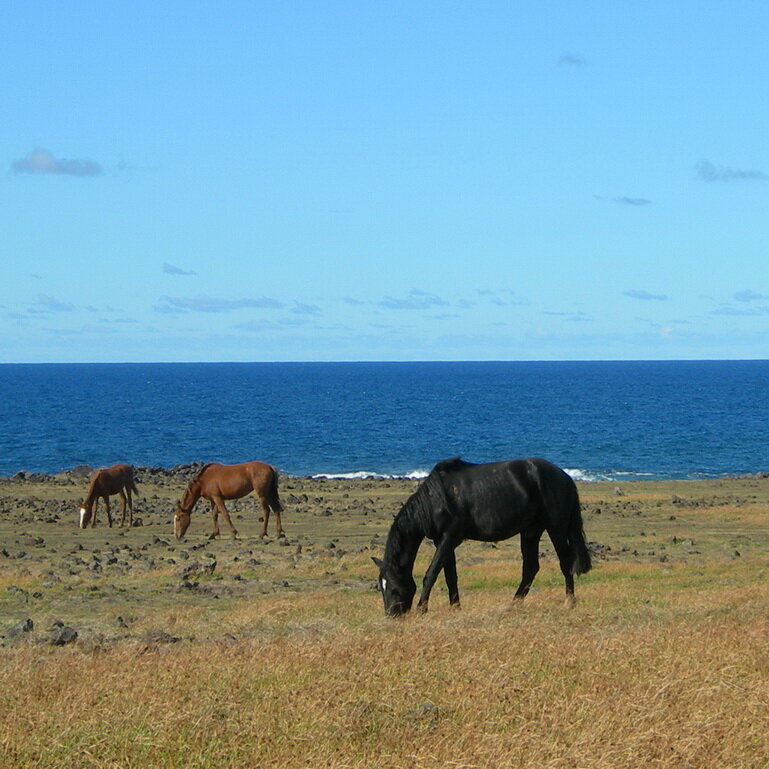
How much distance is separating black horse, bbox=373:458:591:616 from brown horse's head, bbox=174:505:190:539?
14244mm

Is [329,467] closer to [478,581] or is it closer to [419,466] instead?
[419,466]

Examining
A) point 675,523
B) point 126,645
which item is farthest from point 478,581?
point 675,523

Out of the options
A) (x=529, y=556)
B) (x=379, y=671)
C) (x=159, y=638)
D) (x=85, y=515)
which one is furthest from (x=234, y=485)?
(x=379, y=671)

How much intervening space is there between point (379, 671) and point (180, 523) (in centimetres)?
1993

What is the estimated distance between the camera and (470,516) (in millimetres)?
15016

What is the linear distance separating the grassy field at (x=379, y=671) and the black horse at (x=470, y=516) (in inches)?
19.3

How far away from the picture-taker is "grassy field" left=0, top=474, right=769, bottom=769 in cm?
727

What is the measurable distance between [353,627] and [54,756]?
20.0 ft

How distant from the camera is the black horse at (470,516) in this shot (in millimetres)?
14695

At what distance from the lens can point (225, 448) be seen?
85938 mm

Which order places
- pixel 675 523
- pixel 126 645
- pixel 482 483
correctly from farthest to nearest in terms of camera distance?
pixel 675 523 → pixel 482 483 → pixel 126 645

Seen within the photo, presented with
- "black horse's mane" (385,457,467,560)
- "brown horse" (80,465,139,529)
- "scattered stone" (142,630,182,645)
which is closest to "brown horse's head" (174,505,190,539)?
"brown horse" (80,465,139,529)

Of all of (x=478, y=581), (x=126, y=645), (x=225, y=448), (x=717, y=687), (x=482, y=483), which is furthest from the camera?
(x=225, y=448)

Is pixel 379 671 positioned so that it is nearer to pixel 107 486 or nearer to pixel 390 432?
pixel 107 486
